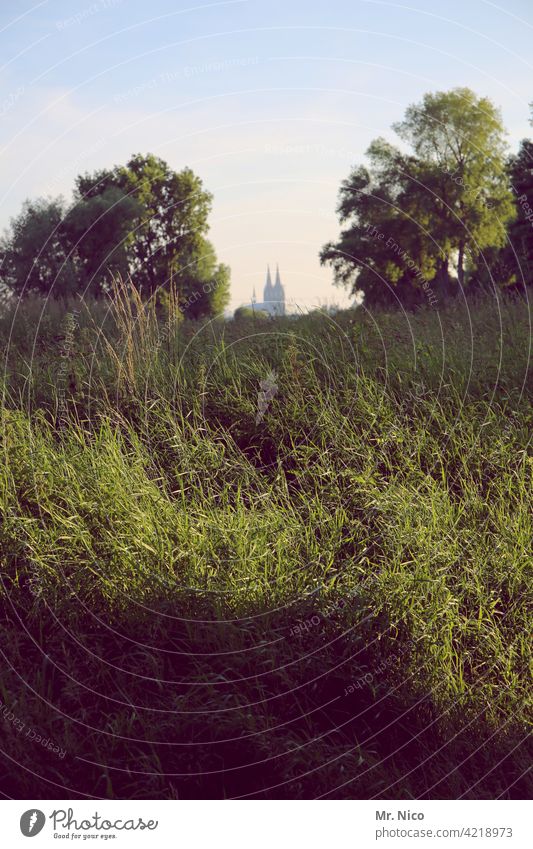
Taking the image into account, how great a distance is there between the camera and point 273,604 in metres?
3.34

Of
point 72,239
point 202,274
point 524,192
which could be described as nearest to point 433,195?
point 524,192

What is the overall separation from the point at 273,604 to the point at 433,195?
1769 cm

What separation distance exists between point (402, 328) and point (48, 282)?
12.8m

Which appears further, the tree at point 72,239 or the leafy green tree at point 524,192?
the tree at point 72,239

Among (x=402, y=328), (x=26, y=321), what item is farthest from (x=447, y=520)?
(x=26, y=321)

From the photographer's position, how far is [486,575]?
3.64m

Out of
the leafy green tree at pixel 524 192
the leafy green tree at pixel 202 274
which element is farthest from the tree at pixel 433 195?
the leafy green tree at pixel 202 274

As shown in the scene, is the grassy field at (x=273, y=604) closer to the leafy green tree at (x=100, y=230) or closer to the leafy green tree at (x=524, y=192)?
the leafy green tree at (x=524, y=192)

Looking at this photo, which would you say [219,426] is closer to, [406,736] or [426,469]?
[426,469]

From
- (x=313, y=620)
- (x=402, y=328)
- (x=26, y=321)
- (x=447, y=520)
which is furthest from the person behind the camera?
(x=26, y=321)

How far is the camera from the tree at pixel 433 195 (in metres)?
18.3

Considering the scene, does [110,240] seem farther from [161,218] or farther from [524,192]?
[524,192]

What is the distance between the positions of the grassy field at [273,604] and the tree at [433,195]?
1320cm

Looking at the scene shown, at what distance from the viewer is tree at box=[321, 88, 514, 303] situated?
18.3 meters
